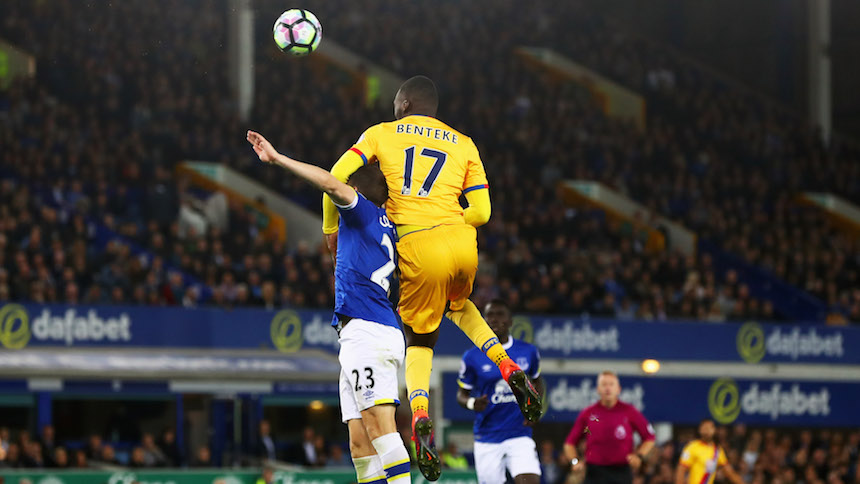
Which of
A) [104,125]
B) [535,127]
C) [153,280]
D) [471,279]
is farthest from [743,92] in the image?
[471,279]

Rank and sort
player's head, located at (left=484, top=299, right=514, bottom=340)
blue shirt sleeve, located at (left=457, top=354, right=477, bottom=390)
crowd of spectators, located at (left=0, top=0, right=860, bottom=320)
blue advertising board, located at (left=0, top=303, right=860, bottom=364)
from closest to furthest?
player's head, located at (left=484, top=299, right=514, bottom=340), blue shirt sleeve, located at (left=457, top=354, right=477, bottom=390), blue advertising board, located at (left=0, top=303, right=860, bottom=364), crowd of spectators, located at (left=0, top=0, right=860, bottom=320)

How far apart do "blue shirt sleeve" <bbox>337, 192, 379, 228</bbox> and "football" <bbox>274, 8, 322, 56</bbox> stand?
1.70 metres

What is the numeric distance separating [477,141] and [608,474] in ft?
59.5

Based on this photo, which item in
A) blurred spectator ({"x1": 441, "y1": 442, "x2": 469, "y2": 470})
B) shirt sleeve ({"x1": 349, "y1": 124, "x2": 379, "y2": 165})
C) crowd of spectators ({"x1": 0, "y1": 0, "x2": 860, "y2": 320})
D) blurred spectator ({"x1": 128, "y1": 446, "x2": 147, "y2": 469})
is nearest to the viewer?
shirt sleeve ({"x1": 349, "y1": 124, "x2": 379, "y2": 165})

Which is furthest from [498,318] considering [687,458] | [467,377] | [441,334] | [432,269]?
[441,334]

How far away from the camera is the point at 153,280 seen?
70.3 feet

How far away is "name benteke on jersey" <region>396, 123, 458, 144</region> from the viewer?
28.8ft

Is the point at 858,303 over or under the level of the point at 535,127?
under

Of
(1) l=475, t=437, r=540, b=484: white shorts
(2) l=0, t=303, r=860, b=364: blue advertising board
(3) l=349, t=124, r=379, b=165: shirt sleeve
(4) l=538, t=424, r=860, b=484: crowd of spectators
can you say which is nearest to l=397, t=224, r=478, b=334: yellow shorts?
(3) l=349, t=124, r=379, b=165: shirt sleeve

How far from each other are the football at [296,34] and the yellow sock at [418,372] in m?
2.27

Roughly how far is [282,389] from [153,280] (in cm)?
271

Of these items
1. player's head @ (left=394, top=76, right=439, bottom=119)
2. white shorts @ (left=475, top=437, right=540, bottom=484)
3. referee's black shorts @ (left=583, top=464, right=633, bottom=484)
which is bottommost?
referee's black shorts @ (left=583, top=464, right=633, bottom=484)

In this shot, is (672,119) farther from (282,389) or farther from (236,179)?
(282,389)

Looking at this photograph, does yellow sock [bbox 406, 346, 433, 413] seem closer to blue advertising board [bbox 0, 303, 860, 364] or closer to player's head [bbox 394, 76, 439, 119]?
player's head [bbox 394, 76, 439, 119]
